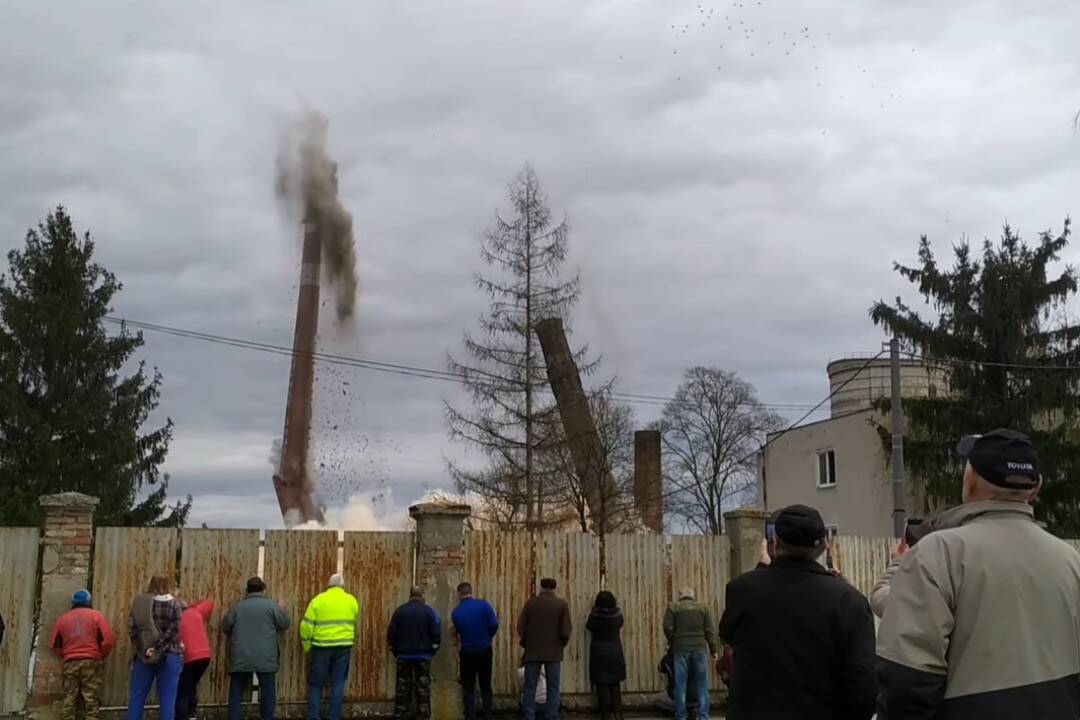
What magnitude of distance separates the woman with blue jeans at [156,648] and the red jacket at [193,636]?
0.60 feet

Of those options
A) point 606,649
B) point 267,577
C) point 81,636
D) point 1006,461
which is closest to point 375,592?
point 267,577

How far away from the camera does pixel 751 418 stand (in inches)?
2297

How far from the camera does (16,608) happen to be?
14.2 metres

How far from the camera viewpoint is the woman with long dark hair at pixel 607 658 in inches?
601

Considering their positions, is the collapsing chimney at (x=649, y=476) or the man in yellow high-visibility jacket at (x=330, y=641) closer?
the man in yellow high-visibility jacket at (x=330, y=641)

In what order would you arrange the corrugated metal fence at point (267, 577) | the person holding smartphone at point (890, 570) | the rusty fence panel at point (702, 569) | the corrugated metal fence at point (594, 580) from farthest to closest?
the rusty fence panel at point (702, 569) < the corrugated metal fence at point (594, 580) < the corrugated metal fence at point (267, 577) < the person holding smartphone at point (890, 570)

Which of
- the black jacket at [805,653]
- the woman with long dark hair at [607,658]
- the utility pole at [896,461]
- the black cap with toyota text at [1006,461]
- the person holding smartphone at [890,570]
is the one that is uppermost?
the utility pole at [896,461]

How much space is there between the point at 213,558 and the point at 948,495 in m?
25.4

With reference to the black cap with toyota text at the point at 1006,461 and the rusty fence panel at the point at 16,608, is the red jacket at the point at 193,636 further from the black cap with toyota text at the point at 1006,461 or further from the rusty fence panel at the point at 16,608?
the black cap with toyota text at the point at 1006,461

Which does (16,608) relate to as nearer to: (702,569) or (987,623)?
(702,569)

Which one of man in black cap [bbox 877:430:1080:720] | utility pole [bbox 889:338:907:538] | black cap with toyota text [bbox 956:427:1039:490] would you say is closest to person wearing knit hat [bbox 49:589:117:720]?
man in black cap [bbox 877:430:1080:720]

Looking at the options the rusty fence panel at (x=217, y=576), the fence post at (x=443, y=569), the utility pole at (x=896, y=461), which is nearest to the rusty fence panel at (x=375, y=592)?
the fence post at (x=443, y=569)

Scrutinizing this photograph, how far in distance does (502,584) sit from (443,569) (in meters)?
0.97

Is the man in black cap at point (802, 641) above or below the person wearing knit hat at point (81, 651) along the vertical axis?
above
